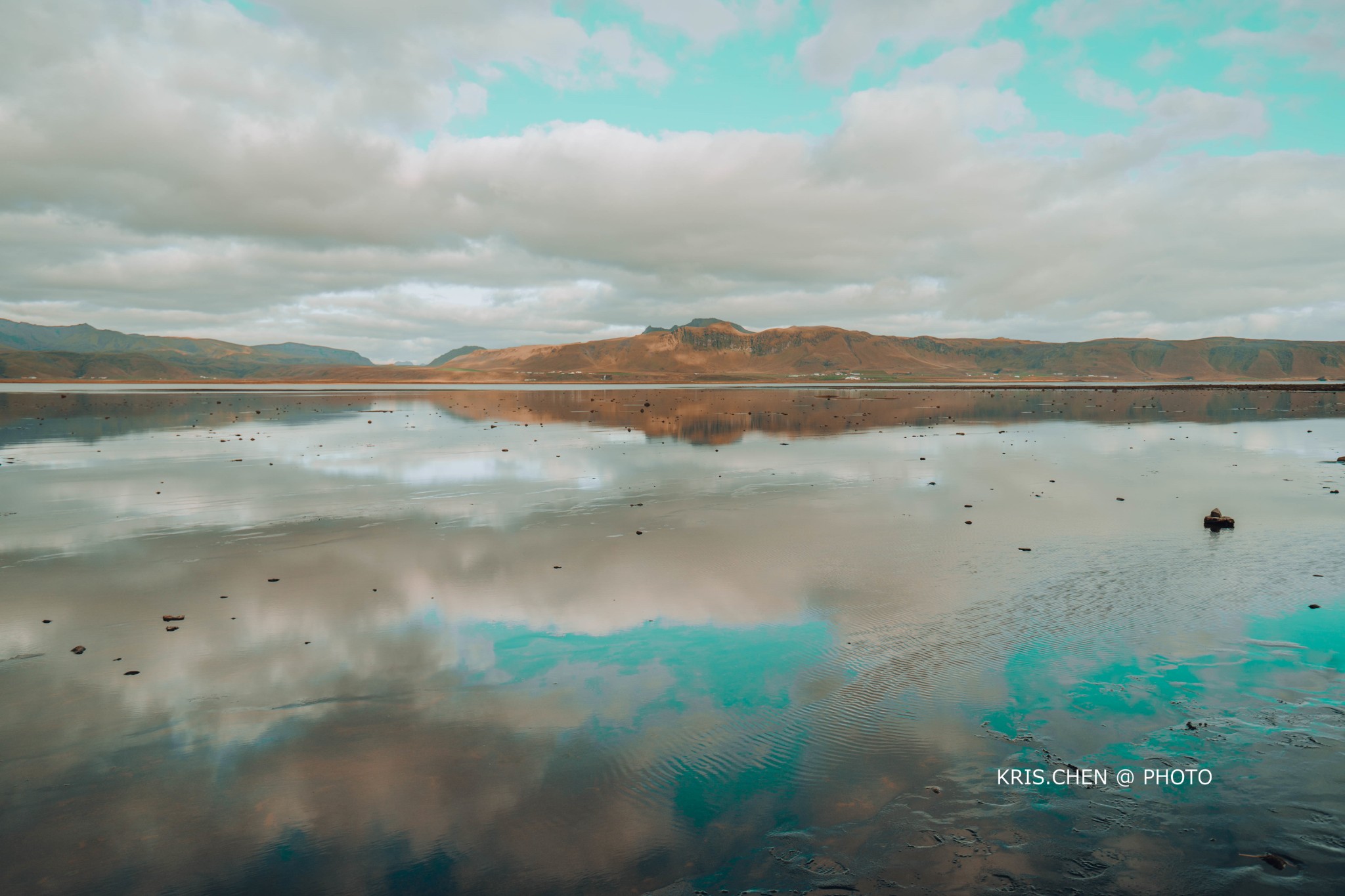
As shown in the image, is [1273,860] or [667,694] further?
[667,694]

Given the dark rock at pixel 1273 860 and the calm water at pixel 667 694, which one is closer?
the dark rock at pixel 1273 860

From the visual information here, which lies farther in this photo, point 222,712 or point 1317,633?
point 1317,633

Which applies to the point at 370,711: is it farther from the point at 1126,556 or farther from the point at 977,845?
the point at 1126,556

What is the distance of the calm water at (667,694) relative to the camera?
561cm

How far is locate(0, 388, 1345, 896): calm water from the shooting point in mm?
5605

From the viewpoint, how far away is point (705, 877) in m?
5.33

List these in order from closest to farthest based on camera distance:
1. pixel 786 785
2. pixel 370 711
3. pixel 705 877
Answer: pixel 705 877 < pixel 786 785 < pixel 370 711

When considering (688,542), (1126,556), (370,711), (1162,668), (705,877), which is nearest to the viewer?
(705,877)

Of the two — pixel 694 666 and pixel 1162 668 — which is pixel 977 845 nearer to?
pixel 694 666

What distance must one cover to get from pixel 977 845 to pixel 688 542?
33.8ft

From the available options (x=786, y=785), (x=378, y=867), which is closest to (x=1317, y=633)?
(x=786, y=785)

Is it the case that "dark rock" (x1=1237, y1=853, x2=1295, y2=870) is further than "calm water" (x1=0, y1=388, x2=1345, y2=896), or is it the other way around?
"calm water" (x1=0, y1=388, x2=1345, y2=896)

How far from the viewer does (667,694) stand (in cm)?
834

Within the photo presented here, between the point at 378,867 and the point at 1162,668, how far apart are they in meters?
9.29
